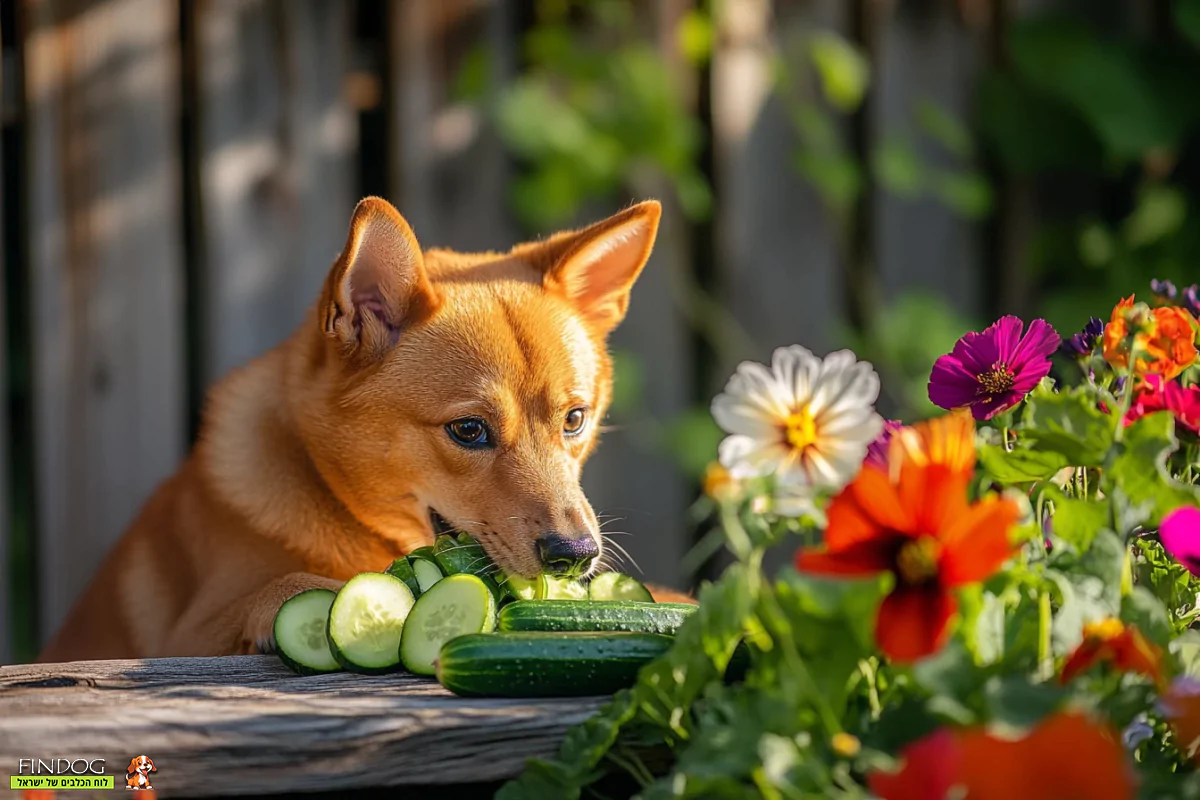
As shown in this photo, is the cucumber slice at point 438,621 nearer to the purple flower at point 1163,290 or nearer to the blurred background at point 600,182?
the purple flower at point 1163,290

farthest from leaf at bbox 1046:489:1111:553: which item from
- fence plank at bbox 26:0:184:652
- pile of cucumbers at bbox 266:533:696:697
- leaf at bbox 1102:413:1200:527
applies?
fence plank at bbox 26:0:184:652

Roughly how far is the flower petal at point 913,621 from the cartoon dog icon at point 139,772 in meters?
0.96

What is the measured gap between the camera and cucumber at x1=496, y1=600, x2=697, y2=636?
6.38ft

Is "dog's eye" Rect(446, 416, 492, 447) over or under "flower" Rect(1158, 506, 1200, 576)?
over

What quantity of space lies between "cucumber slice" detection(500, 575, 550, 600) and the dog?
0.02 m

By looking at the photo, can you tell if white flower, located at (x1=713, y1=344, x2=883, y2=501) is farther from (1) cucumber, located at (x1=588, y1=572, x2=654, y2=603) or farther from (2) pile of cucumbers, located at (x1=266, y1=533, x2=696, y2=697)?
(1) cucumber, located at (x1=588, y1=572, x2=654, y2=603)

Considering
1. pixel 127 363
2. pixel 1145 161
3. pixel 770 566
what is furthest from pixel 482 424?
pixel 1145 161

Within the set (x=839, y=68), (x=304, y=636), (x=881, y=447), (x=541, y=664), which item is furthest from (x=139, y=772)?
(x=839, y=68)

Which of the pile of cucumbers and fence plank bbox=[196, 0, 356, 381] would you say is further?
fence plank bbox=[196, 0, 356, 381]

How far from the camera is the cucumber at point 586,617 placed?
195 cm

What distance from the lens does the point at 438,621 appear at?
191cm

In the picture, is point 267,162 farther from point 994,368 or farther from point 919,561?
point 919,561

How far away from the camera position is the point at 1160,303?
2180mm

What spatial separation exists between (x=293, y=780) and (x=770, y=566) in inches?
110
